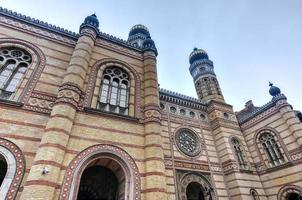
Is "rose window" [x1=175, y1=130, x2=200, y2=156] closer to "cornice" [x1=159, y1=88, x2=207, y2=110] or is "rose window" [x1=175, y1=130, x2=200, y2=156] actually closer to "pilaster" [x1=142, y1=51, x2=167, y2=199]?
"cornice" [x1=159, y1=88, x2=207, y2=110]

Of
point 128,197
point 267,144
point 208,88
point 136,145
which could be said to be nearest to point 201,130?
point 267,144

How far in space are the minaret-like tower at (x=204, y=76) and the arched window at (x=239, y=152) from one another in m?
4.24

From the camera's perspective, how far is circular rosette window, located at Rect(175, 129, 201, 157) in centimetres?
1213

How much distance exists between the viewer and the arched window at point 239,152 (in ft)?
41.5

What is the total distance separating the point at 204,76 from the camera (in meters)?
18.7

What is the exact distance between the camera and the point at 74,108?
7.84 metres

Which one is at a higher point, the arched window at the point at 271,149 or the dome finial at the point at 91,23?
the dome finial at the point at 91,23

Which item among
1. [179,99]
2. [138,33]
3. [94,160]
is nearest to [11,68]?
[94,160]

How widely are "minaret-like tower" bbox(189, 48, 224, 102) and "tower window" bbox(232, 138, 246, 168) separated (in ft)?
13.9

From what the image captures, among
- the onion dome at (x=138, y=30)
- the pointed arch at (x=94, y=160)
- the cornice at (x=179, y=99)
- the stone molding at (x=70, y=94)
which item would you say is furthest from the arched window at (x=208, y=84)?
the stone molding at (x=70, y=94)

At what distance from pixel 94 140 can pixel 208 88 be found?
41.8ft

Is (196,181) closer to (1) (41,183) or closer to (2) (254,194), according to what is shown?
(2) (254,194)

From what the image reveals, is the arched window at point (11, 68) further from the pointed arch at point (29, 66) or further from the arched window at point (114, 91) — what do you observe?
the arched window at point (114, 91)

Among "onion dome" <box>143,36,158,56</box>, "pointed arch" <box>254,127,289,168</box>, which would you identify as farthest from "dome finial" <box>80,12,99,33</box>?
"pointed arch" <box>254,127,289,168</box>
